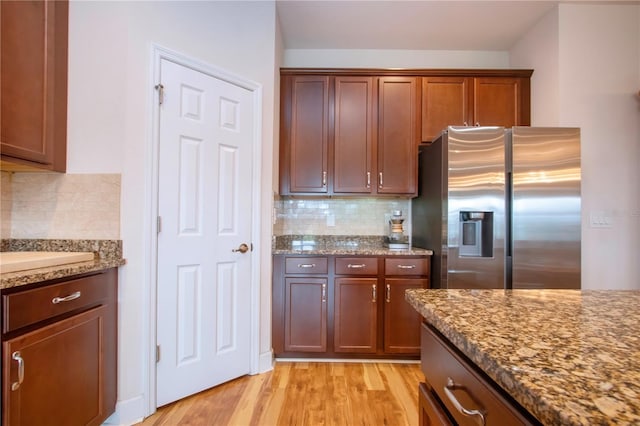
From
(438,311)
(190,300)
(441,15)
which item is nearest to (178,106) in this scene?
(190,300)

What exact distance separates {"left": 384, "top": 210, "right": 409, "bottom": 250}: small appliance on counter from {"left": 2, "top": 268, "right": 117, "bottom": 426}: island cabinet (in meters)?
2.11

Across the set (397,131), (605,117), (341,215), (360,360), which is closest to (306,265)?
(341,215)

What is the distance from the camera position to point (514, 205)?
2051 mm

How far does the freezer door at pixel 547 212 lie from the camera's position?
6.72 feet

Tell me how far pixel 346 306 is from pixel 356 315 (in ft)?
0.35

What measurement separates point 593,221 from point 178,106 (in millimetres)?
3058

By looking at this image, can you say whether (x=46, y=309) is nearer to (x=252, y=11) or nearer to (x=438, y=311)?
(x=438, y=311)

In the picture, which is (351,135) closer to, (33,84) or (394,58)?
(394,58)

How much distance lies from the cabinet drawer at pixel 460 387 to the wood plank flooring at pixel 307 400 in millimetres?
1153

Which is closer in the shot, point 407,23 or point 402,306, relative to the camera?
point 402,306

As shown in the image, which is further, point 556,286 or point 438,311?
point 556,286

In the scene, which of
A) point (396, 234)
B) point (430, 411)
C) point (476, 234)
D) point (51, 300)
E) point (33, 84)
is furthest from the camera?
point (396, 234)

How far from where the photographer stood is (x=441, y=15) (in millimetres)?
2508

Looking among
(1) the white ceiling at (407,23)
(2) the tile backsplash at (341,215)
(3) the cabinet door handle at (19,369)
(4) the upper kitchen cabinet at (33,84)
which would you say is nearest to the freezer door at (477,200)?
(2) the tile backsplash at (341,215)
